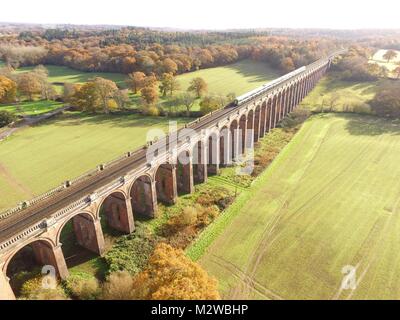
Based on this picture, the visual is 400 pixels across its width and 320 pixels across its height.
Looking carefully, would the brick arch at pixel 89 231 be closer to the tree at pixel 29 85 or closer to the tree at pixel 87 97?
the tree at pixel 87 97

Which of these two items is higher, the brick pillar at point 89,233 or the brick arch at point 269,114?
the brick arch at point 269,114

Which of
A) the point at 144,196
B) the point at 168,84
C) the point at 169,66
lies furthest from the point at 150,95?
the point at 144,196

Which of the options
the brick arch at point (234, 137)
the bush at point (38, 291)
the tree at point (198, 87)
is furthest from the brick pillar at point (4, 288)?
the tree at point (198, 87)

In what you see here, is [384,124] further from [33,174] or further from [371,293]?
[33,174]

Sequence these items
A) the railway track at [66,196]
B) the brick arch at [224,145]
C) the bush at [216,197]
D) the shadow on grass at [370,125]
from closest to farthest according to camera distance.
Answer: the railway track at [66,196]
the bush at [216,197]
the brick arch at [224,145]
the shadow on grass at [370,125]

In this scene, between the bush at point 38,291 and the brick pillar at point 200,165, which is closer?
the bush at point 38,291

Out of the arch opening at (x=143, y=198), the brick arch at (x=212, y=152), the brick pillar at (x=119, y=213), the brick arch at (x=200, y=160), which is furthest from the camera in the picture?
the brick arch at (x=212, y=152)
